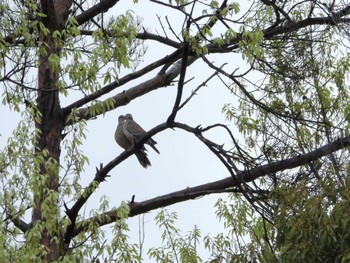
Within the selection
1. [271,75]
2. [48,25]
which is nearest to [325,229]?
[271,75]

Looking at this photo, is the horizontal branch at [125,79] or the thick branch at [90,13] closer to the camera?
the horizontal branch at [125,79]

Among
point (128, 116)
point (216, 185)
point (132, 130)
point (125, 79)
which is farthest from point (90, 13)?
point (128, 116)

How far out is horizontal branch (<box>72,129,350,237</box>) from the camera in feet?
Result: 29.8

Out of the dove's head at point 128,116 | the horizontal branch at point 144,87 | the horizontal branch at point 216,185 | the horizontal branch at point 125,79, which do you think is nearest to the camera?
the horizontal branch at point 216,185

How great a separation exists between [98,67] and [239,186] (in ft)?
6.31

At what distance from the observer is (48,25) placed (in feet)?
35.3

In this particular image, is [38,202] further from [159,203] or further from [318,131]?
[318,131]

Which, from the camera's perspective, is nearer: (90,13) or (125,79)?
(125,79)

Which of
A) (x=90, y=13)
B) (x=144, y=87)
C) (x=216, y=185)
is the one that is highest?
(x=90, y=13)

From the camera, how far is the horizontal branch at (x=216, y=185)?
907 cm

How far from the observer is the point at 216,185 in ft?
34.2

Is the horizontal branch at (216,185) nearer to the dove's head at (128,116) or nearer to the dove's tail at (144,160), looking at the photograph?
the dove's tail at (144,160)

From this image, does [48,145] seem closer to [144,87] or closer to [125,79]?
[125,79]

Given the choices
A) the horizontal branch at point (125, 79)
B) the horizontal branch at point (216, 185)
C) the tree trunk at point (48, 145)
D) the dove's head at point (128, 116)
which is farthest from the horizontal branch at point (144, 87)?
the dove's head at point (128, 116)
